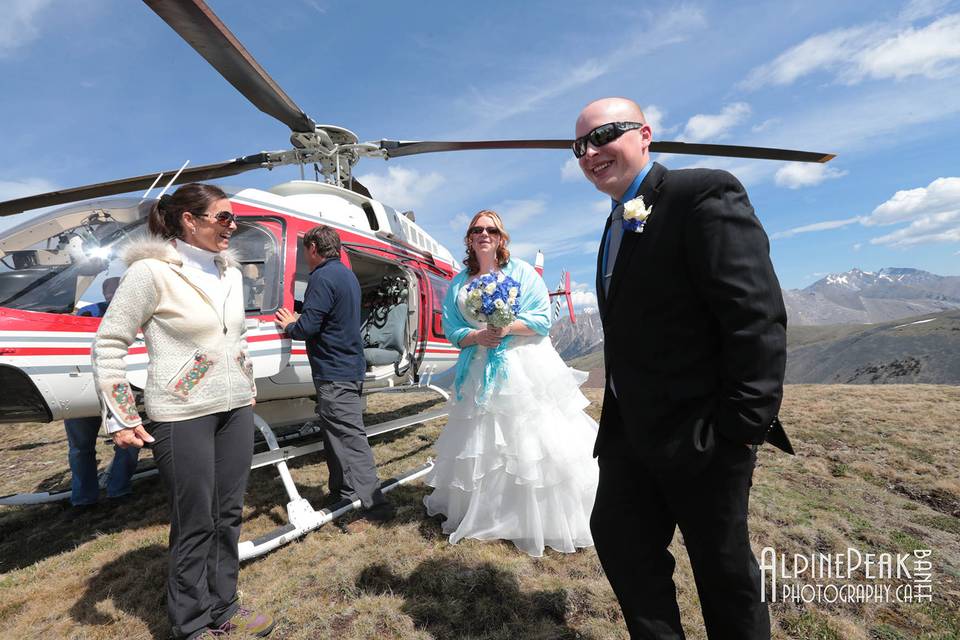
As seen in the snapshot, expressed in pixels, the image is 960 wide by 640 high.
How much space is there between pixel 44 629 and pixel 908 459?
731 cm

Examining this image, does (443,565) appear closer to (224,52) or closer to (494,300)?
(494,300)

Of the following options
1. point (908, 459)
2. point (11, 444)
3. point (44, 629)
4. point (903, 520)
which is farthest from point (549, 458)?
point (11, 444)

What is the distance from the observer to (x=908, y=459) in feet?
15.4

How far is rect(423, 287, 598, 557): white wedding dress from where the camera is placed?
317cm

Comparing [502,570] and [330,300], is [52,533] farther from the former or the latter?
[502,570]

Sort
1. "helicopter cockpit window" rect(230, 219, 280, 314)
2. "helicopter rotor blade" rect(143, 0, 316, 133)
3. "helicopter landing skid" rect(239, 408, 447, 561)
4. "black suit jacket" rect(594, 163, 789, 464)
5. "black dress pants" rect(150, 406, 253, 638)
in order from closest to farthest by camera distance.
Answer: "black suit jacket" rect(594, 163, 789, 464) → "black dress pants" rect(150, 406, 253, 638) → "helicopter rotor blade" rect(143, 0, 316, 133) → "helicopter landing skid" rect(239, 408, 447, 561) → "helicopter cockpit window" rect(230, 219, 280, 314)

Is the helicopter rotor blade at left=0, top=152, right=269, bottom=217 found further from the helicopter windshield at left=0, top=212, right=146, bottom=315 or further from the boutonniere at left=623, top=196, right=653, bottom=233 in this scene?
the boutonniere at left=623, top=196, right=653, bottom=233

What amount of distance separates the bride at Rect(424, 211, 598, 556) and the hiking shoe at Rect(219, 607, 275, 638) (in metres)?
1.26

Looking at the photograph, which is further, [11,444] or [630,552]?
[11,444]

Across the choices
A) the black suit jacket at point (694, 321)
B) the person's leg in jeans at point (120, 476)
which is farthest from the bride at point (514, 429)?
the person's leg in jeans at point (120, 476)

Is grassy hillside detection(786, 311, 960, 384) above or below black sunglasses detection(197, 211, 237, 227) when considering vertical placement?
below

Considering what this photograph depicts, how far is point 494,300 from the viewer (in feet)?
10.5

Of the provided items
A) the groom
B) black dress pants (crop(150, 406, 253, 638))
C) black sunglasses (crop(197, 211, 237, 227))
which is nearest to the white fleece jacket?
black dress pants (crop(150, 406, 253, 638))

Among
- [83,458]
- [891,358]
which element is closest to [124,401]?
[83,458]
